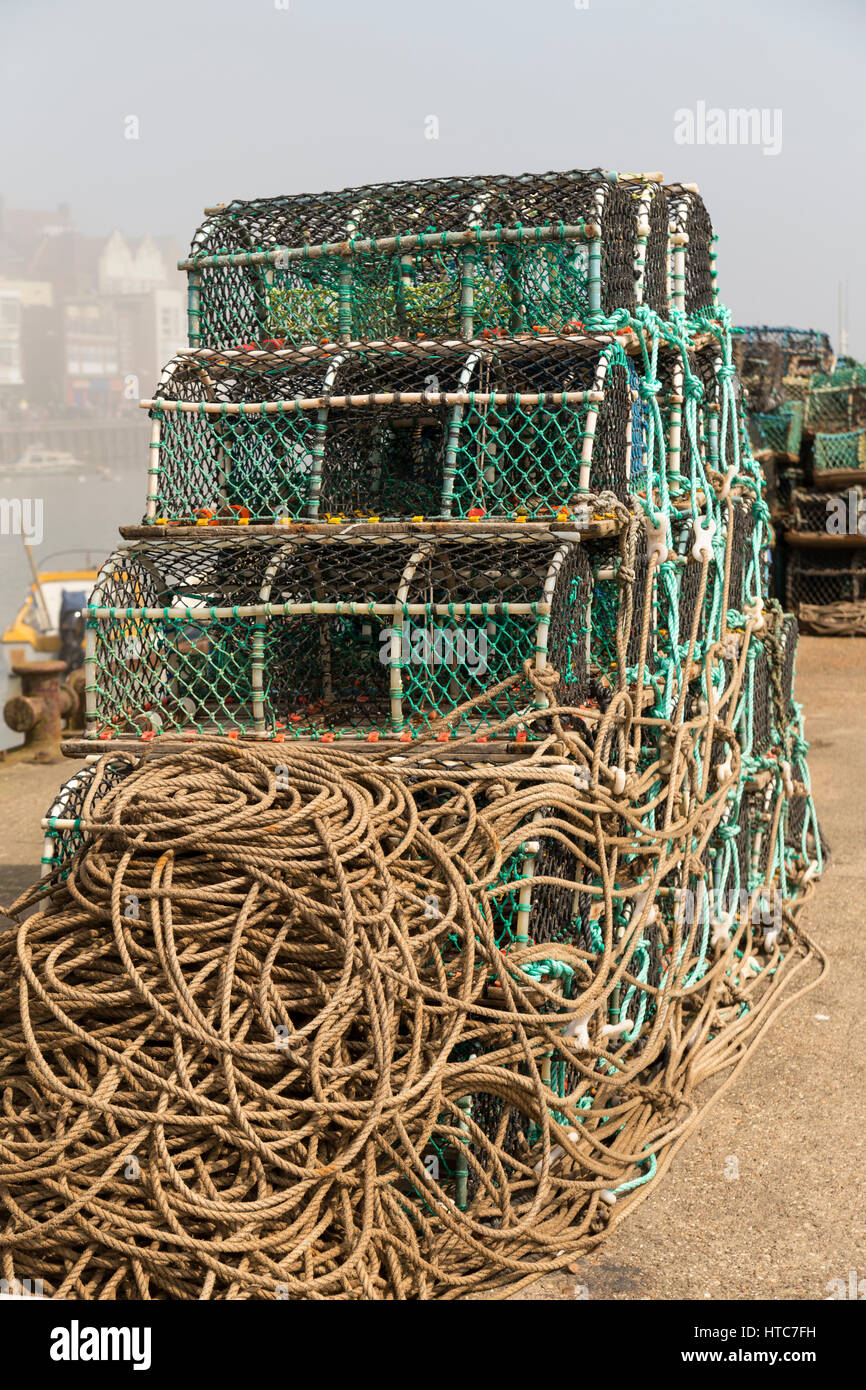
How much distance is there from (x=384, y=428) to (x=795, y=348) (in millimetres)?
13370

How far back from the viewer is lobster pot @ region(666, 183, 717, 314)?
4789 millimetres

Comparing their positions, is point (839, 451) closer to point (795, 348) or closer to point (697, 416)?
point (795, 348)

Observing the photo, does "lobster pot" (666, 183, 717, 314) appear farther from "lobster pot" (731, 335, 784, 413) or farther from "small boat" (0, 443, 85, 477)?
"small boat" (0, 443, 85, 477)

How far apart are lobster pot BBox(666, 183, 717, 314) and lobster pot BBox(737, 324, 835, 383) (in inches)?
381

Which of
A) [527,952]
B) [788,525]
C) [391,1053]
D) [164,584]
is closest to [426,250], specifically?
[164,584]

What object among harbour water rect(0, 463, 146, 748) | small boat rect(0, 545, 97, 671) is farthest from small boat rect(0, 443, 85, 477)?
small boat rect(0, 545, 97, 671)

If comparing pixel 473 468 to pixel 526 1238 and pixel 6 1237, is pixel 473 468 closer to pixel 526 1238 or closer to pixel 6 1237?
pixel 526 1238

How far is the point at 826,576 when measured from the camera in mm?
13789

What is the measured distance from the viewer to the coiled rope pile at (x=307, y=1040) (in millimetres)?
2623

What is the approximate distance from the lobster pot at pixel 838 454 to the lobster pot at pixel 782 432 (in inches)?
10.4

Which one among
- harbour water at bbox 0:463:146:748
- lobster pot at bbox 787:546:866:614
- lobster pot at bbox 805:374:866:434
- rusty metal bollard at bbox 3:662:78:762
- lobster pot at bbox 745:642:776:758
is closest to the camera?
lobster pot at bbox 745:642:776:758

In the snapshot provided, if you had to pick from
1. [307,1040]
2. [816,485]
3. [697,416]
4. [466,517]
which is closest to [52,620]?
[816,485]

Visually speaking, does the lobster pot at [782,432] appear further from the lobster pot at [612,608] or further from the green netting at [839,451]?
the lobster pot at [612,608]

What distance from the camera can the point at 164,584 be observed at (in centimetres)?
391
